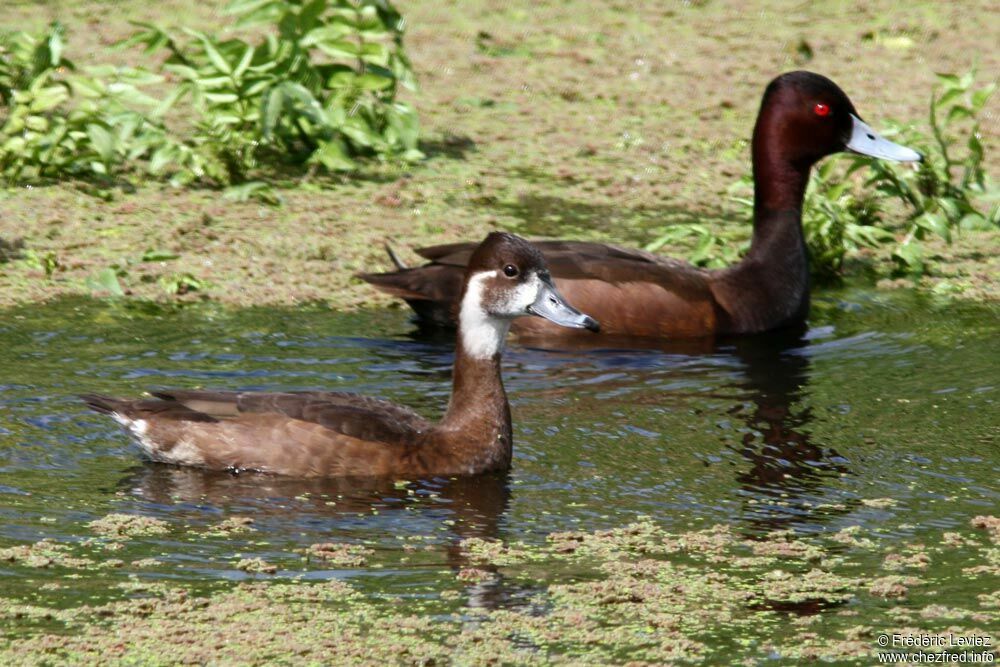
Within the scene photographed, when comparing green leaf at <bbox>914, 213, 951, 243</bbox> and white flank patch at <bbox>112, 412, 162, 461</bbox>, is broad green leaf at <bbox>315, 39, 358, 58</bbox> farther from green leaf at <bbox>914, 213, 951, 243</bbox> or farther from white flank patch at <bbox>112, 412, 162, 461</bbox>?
white flank patch at <bbox>112, 412, 162, 461</bbox>

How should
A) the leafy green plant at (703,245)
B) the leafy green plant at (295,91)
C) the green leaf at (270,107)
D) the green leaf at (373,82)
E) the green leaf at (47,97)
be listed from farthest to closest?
the green leaf at (373,82)
the leafy green plant at (295,91)
the green leaf at (270,107)
the green leaf at (47,97)
the leafy green plant at (703,245)

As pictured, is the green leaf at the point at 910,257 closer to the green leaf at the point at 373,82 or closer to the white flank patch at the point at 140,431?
the green leaf at the point at 373,82

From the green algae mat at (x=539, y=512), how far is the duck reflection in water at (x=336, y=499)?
0.02m

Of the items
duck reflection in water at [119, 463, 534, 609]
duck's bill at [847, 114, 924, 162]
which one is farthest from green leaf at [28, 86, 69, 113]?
duck's bill at [847, 114, 924, 162]

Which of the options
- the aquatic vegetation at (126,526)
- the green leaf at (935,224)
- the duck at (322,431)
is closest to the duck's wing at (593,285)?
the green leaf at (935,224)

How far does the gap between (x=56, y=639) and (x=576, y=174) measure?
694cm

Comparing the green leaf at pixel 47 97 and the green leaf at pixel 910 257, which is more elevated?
the green leaf at pixel 47 97

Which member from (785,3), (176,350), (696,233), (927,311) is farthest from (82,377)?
(785,3)

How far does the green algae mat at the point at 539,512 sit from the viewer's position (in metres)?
5.28

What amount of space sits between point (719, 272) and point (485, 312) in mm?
2568

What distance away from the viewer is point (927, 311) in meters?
9.59

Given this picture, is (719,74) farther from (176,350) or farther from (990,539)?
(990,539)

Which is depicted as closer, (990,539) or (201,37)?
(990,539)

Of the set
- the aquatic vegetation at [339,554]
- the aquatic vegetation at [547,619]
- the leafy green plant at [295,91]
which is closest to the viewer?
the aquatic vegetation at [547,619]
